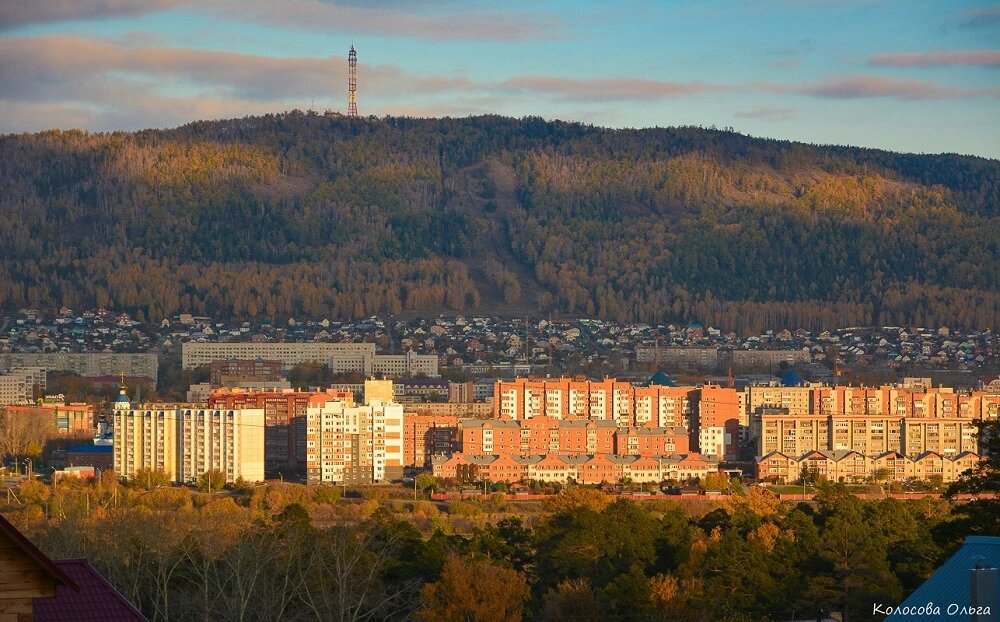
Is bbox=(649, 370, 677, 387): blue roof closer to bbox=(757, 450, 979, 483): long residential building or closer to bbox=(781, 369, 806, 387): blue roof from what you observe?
bbox=(781, 369, 806, 387): blue roof

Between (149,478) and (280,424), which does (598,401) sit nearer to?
(280,424)

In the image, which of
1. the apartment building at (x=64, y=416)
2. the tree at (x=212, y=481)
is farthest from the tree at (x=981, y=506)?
the apartment building at (x=64, y=416)

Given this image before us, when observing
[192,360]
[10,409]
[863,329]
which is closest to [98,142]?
[192,360]

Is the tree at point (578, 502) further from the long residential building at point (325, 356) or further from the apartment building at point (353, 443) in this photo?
the long residential building at point (325, 356)

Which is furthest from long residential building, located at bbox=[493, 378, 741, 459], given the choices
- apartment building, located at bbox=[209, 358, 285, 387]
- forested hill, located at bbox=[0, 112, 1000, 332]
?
forested hill, located at bbox=[0, 112, 1000, 332]

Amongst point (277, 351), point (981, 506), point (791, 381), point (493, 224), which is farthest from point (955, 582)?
point (493, 224)
